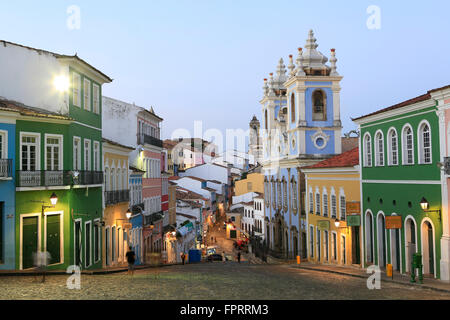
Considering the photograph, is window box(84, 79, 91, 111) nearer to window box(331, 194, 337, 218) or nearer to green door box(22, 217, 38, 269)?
green door box(22, 217, 38, 269)

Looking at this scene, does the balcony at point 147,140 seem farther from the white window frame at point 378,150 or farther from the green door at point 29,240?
the green door at point 29,240

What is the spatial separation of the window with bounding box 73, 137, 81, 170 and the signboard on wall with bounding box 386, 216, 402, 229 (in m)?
13.1

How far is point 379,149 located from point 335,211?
8.79 metres

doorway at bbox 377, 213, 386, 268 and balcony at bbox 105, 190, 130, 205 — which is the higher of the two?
balcony at bbox 105, 190, 130, 205

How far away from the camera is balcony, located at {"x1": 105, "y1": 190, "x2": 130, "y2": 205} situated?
29.7 meters

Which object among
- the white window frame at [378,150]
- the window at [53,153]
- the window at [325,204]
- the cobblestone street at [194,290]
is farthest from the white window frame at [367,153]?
Answer: the window at [53,153]

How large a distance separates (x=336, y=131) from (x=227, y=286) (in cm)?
3224

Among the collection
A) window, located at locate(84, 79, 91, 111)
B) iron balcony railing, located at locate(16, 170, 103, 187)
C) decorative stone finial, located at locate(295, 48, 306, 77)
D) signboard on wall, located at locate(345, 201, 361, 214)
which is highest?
decorative stone finial, located at locate(295, 48, 306, 77)

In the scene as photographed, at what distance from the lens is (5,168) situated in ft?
67.1

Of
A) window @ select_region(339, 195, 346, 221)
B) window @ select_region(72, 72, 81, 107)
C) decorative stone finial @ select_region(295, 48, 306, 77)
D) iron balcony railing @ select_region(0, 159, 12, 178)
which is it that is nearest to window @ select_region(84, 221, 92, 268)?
window @ select_region(72, 72, 81, 107)

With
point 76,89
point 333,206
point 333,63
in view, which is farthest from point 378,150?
point 333,63

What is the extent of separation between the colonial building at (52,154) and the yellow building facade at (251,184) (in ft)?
208

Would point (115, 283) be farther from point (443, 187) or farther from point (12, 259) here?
point (443, 187)

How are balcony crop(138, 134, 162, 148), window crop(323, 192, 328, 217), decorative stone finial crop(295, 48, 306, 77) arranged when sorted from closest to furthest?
window crop(323, 192, 328, 217), balcony crop(138, 134, 162, 148), decorative stone finial crop(295, 48, 306, 77)
